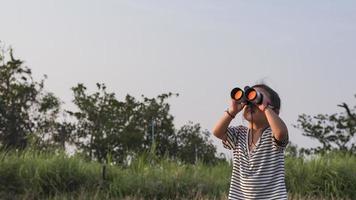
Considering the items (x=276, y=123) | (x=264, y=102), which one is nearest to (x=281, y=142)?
(x=276, y=123)

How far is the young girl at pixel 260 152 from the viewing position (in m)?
4.21

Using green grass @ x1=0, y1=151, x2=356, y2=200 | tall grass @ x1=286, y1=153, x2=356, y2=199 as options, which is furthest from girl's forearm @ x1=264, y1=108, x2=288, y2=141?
tall grass @ x1=286, y1=153, x2=356, y2=199

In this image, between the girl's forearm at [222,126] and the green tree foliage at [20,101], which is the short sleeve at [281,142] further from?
the green tree foliage at [20,101]

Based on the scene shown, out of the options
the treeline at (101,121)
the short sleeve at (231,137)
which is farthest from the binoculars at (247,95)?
the treeline at (101,121)

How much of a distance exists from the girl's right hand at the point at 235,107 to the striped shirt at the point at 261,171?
0.23 m

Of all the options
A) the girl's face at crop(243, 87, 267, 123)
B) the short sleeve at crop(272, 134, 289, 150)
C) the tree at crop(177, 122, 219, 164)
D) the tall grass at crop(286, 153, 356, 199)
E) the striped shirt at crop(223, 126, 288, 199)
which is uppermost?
the tree at crop(177, 122, 219, 164)

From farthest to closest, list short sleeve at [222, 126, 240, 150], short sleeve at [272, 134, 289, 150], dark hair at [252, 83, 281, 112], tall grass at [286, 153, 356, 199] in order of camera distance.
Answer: tall grass at [286, 153, 356, 199] → short sleeve at [222, 126, 240, 150] → dark hair at [252, 83, 281, 112] → short sleeve at [272, 134, 289, 150]

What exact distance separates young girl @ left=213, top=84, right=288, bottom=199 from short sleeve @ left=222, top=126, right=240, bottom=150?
0.05 meters

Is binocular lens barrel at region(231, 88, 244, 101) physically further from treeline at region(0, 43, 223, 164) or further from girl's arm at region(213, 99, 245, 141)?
treeline at region(0, 43, 223, 164)

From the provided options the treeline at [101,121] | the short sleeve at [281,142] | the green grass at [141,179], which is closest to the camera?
the short sleeve at [281,142]

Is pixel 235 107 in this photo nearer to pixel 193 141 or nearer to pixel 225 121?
pixel 225 121

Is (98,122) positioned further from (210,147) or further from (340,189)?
(340,189)

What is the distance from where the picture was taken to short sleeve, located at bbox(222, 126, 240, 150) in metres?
4.51

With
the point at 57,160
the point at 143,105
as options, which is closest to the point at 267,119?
the point at 57,160
